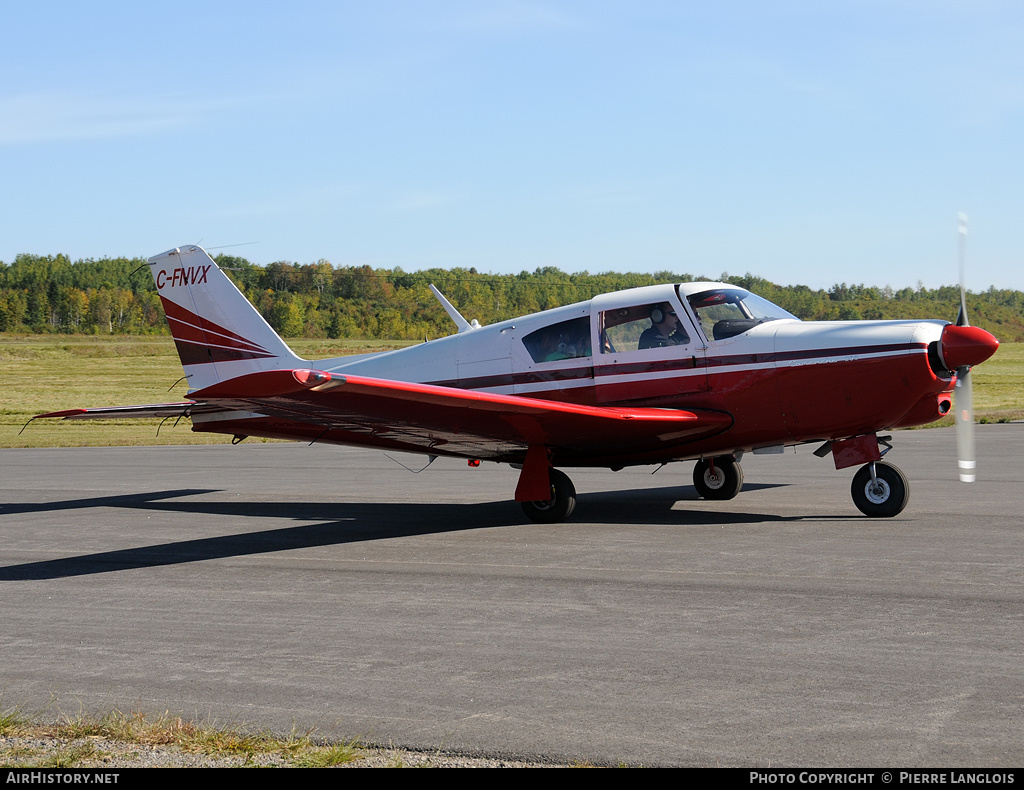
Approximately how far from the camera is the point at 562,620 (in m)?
6.35

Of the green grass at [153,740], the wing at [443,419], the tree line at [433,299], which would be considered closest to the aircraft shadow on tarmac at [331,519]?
the wing at [443,419]

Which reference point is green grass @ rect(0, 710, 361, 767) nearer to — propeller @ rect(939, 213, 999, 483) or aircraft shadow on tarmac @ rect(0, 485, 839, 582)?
aircraft shadow on tarmac @ rect(0, 485, 839, 582)

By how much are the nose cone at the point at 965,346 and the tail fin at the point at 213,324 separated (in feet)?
25.7

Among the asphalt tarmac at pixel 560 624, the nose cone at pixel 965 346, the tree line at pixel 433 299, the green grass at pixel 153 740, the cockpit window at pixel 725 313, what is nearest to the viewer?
the green grass at pixel 153 740

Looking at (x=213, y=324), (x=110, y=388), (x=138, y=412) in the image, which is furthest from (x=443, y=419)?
(x=110, y=388)

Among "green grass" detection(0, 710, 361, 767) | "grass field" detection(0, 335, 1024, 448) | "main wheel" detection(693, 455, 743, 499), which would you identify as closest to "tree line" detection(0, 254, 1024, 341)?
"grass field" detection(0, 335, 1024, 448)

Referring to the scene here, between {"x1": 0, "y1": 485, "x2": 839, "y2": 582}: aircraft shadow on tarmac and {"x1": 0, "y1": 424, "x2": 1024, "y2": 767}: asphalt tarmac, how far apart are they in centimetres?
6

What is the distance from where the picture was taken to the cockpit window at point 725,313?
35.6 feet

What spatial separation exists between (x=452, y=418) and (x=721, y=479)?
4.07 meters

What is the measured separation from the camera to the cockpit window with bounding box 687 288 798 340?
35.6 feet

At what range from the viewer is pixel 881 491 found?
10477 millimetres

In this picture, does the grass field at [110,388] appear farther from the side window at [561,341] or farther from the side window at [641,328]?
the side window at [561,341]
